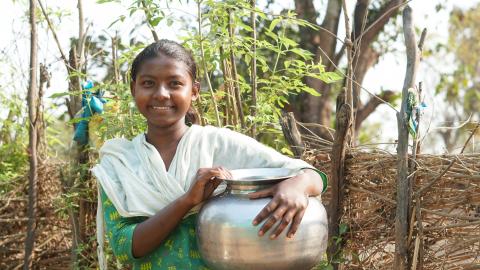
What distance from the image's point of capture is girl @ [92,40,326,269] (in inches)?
93.7

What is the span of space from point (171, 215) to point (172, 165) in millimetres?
290

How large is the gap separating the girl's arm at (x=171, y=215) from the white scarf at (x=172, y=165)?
11cm

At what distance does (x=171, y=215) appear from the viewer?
7.48ft

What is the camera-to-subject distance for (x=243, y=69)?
33.0ft

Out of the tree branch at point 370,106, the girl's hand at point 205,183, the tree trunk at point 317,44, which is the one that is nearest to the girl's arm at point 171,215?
the girl's hand at point 205,183

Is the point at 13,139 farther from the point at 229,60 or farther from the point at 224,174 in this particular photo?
the point at 224,174

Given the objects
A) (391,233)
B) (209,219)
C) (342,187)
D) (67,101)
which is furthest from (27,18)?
(209,219)

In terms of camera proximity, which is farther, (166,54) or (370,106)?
(370,106)

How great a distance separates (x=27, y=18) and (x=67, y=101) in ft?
3.41

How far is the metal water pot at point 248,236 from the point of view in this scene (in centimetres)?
210

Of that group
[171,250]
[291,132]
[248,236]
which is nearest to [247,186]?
[248,236]

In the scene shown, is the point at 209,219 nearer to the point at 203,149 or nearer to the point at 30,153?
the point at 203,149

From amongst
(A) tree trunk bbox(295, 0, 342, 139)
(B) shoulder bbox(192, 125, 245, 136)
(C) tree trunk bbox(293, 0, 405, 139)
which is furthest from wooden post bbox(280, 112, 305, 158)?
(A) tree trunk bbox(295, 0, 342, 139)

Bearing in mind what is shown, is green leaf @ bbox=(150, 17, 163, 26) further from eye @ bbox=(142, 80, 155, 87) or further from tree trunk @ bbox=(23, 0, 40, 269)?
tree trunk @ bbox=(23, 0, 40, 269)
